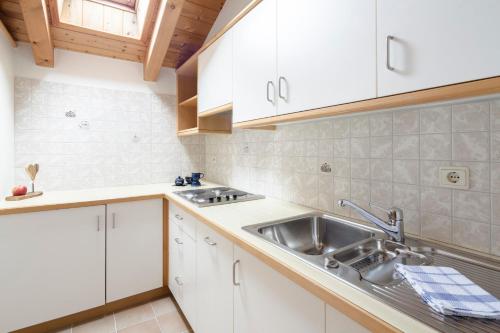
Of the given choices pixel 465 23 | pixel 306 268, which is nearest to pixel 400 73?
pixel 465 23

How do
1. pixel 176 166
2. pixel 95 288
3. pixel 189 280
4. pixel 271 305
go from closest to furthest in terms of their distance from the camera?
pixel 271 305 → pixel 189 280 → pixel 95 288 → pixel 176 166

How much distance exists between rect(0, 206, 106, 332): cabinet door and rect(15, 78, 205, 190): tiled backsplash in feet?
2.02

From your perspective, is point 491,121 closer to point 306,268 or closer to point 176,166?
point 306,268

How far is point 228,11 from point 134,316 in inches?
104

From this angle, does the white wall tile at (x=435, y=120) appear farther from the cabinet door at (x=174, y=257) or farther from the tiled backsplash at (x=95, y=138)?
the tiled backsplash at (x=95, y=138)

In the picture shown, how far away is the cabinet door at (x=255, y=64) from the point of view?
1280mm

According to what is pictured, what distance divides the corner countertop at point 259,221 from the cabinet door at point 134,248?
0.11m

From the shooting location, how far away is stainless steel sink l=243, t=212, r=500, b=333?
57cm

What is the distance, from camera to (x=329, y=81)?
0.98m

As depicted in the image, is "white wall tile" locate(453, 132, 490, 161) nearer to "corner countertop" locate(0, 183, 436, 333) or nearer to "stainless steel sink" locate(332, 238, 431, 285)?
"stainless steel sink" locate(332, 238, 431, 285)

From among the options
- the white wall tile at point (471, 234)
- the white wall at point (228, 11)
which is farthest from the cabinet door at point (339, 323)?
the white wall at point (228, 11)

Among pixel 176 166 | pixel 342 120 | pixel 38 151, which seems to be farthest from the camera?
pixel 176 166

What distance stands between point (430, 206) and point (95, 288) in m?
2.18

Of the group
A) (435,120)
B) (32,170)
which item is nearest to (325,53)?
(435,120)
